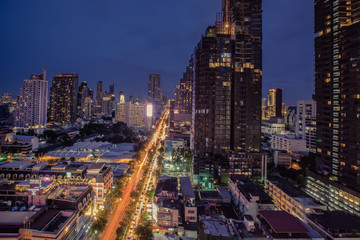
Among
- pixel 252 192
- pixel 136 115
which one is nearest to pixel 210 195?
pixel 252 192

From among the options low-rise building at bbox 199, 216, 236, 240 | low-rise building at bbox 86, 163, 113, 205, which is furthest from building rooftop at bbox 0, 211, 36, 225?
low-rise building at bbox 199, 216, 236, 240

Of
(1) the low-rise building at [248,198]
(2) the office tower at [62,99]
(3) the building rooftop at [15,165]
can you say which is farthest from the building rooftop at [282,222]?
(2) the office tower at [62,99]

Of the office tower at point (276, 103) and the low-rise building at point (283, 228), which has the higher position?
the office tower at point (276, 103)

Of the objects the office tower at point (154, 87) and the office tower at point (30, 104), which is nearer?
the office tower at point (30, 104)

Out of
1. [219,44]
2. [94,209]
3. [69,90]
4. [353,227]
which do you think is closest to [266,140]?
[219,44]

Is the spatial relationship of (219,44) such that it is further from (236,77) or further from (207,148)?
(207,148)

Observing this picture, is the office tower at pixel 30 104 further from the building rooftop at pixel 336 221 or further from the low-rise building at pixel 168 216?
the building rooftop at pixel 336 221
